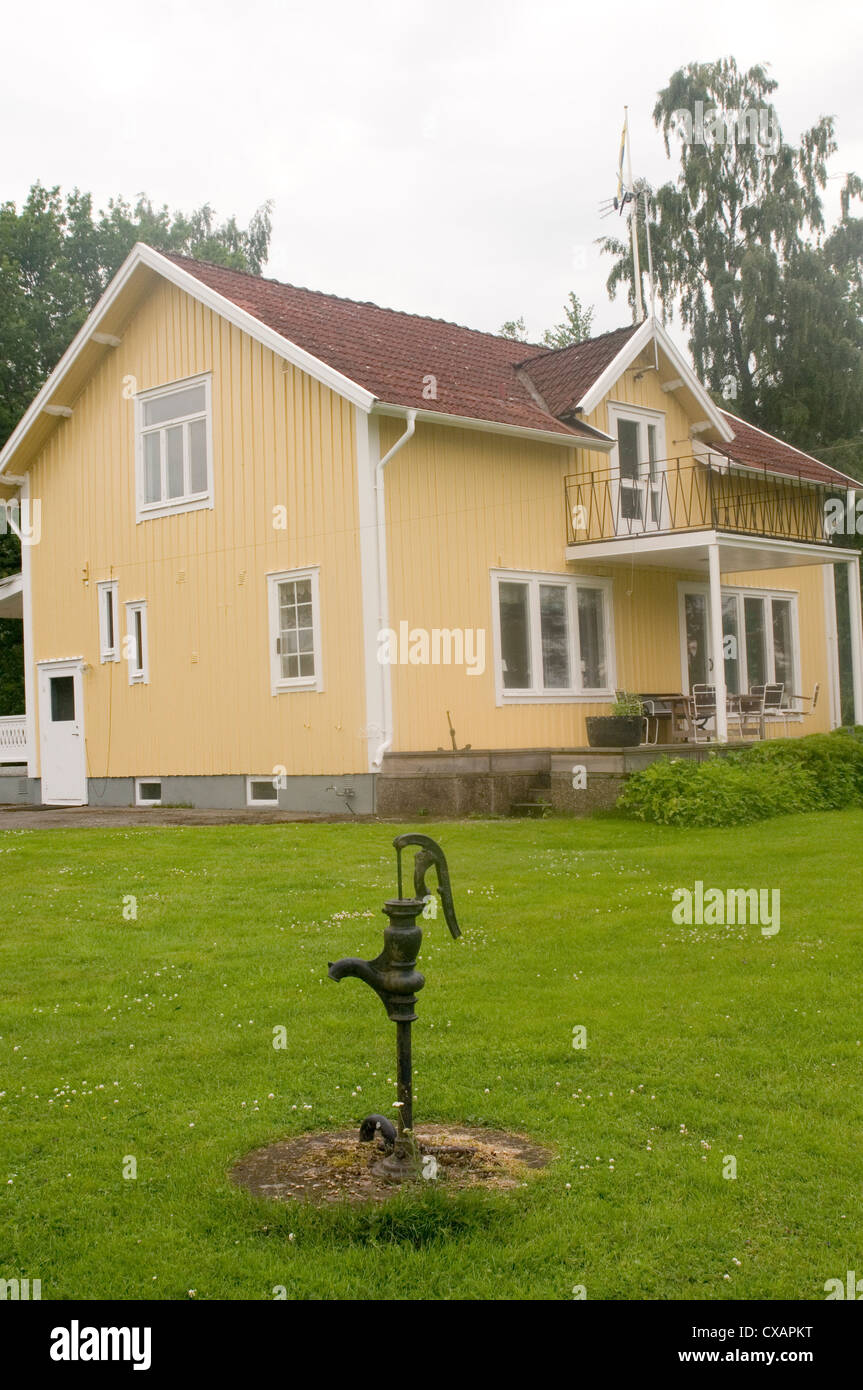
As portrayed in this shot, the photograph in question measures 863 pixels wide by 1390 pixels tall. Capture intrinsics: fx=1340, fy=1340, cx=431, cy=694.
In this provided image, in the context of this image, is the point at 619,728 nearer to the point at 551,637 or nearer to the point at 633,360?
the point at 551,637

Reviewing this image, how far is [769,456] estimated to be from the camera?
2473 centimetres

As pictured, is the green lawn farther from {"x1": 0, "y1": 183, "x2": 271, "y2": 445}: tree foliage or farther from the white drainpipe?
{"x1": 0, "y1": 183, "x2": 271, "y2": 445}: tree foliage

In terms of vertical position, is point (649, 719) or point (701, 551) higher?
point (701, 551)

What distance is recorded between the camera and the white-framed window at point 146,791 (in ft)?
66.7

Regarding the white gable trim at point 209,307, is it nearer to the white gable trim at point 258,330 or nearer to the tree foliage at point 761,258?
the white gable trim at point 258,330

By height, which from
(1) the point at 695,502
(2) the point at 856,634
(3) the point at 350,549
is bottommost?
(2) the point at 856,634

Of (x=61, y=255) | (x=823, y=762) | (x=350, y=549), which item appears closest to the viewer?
(x=350, y=549)

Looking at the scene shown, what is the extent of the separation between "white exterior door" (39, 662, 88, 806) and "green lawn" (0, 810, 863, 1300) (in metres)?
10.9

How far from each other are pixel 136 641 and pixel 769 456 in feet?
39.7

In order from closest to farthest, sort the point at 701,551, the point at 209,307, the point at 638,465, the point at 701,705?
the point at 209,307, the point at 701,705, the point at 701,551, the point at 638,465

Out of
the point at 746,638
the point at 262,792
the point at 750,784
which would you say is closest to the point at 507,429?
the point at 750,784

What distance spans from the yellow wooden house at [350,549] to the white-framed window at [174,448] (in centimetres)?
5

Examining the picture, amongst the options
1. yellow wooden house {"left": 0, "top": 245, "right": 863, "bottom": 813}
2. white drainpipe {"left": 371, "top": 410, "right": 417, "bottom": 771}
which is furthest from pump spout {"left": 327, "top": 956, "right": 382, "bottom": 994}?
white drainpipe {"left": 371, "top": 410, "right": 417, "bottom": 771}
